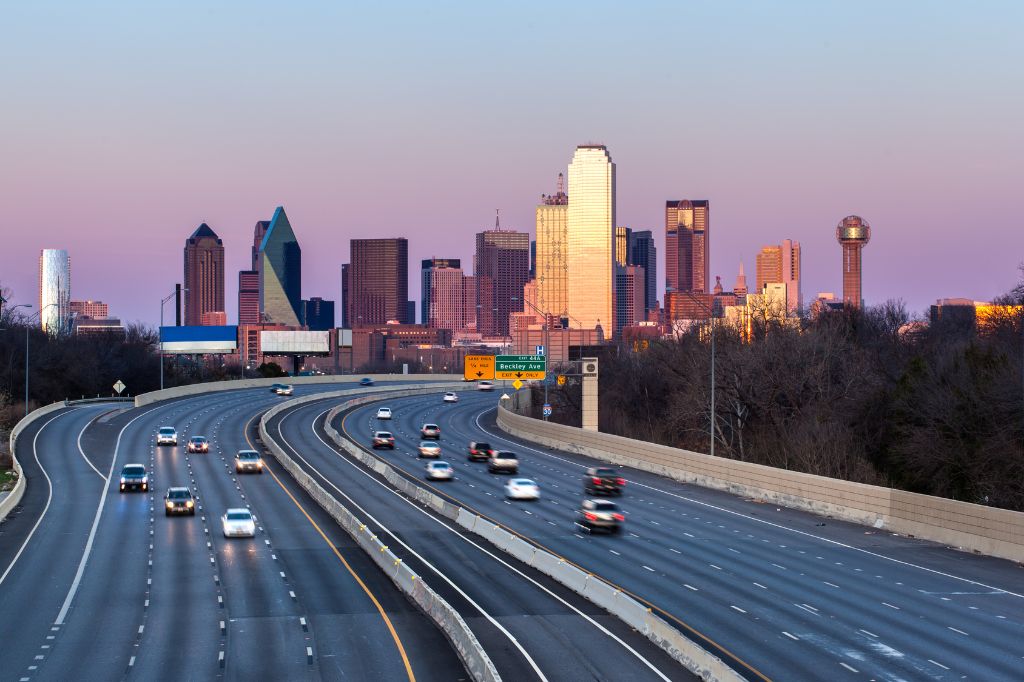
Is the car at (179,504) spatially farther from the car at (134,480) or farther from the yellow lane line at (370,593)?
the car at (134,480)

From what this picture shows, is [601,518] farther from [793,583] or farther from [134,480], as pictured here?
[134,480]

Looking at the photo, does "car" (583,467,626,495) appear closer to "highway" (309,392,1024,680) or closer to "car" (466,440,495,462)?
"highway" (309,392,1024,680)

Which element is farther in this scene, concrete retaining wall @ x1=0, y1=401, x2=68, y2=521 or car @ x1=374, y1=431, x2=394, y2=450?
car @ x1=374, y1=431, x2=394, y2=450

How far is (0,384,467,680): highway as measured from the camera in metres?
24.0

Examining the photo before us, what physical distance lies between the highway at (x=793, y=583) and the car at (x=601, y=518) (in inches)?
21.9

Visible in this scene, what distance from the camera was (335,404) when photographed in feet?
387

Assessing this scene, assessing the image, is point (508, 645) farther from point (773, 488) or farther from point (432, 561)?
point (773, 488)

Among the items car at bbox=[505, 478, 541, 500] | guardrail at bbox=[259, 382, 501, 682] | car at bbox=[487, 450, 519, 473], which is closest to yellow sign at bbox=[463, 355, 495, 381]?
A: car at bbox=[487, 450, 519, 473]

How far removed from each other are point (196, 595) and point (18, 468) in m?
37.4

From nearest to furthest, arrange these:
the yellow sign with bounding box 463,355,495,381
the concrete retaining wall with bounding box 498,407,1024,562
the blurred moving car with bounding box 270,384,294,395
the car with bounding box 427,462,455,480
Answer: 1. the concrete retaining wall with bounding box 498,407,1024,562
2. the car with bounding box 427,462,455,480
3. the yellow sign with bounding box 463,355,495,381
4. the blurred moving car with bounding box 270,384,294,395

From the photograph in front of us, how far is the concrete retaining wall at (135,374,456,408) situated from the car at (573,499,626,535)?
68.5 meters

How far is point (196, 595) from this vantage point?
31312 mm

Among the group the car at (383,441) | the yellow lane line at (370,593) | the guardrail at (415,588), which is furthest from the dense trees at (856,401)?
the yellow lane line at (370,593)

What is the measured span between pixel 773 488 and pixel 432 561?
2058 cm
